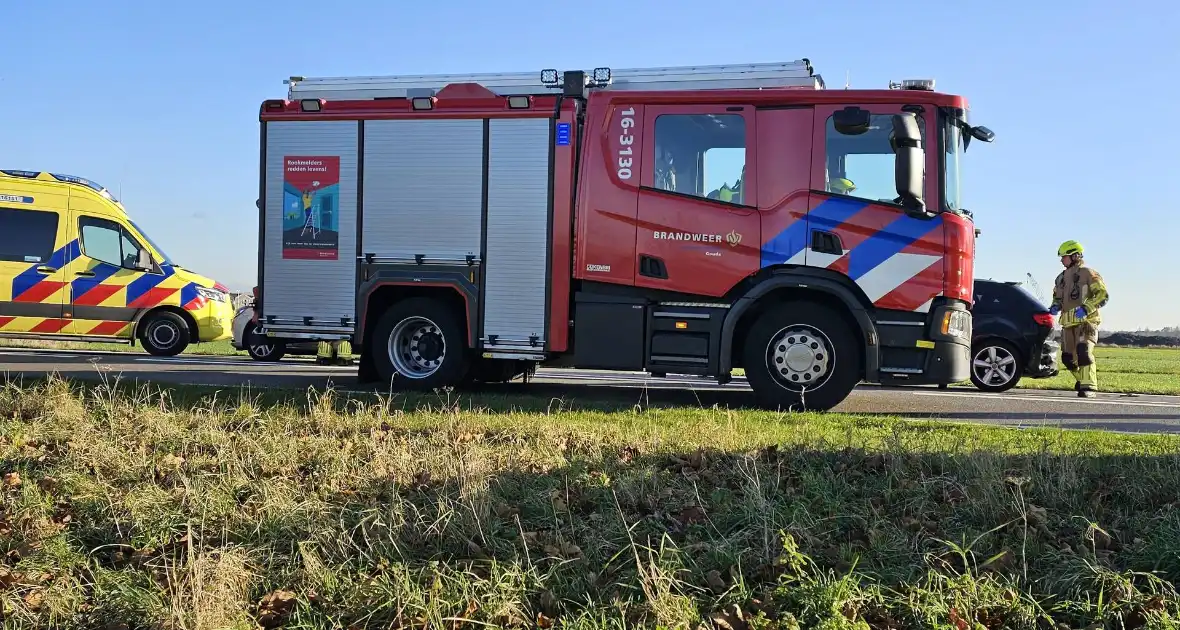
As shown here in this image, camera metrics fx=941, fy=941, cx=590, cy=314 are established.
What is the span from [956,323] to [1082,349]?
3839 mm

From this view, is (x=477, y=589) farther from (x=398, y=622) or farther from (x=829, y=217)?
(x=829, y=217)

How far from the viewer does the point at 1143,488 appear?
4688 mm

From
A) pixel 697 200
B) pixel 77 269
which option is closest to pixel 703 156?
pixel 697 200

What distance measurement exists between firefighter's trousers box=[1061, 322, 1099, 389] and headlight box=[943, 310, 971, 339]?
3.50m

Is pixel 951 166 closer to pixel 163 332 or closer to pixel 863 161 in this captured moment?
pixel 863 161

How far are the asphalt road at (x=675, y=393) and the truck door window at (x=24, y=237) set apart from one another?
152 centimetres

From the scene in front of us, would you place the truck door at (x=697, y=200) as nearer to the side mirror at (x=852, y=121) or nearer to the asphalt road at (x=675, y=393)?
the side mirror at (x=852, y=121)

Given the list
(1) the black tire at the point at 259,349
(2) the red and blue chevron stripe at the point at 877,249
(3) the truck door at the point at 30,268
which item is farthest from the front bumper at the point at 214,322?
(2) the red and blue chevron stripe at the point at 877,249

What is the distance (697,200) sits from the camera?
8500mm

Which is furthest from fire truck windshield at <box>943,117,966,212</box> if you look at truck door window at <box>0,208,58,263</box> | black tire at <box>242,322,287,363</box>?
truck door window at <box>0,208,58,263</box>

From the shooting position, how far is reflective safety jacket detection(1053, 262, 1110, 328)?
1106 centimetres

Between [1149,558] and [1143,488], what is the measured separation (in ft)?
3.14

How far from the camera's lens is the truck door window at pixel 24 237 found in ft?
45.5

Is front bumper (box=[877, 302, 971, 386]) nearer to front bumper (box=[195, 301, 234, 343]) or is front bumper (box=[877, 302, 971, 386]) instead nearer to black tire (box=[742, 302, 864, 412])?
black tire (box=[742, 302, 864, 412])
